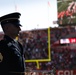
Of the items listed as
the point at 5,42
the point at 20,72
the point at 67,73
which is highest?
the point at 5,42

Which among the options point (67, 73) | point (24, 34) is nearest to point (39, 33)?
point (24, 34)

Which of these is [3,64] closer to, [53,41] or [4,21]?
[4,21]

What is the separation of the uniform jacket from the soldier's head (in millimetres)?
101

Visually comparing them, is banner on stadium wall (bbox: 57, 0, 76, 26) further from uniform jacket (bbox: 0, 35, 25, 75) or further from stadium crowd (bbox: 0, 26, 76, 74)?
uniform jacket (bbox: 0, 35, 25, 75)

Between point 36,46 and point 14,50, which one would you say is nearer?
point 14,50

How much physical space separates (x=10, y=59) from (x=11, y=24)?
33cm

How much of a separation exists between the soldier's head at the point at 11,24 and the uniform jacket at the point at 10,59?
101 mm

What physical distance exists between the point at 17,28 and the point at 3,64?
33 centimetres

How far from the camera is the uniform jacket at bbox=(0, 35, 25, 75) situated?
3006mm

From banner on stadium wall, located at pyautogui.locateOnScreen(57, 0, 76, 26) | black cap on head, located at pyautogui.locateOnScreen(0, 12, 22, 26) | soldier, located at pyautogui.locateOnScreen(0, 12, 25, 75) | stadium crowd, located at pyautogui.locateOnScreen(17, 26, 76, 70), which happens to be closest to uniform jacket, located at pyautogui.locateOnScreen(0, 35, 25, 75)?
soldier, located at pyautogui.locateOnScreen(0, 12, 25, 75)

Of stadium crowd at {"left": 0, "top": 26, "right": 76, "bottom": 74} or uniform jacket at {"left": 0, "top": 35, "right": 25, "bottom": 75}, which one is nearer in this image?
uniform jacket at {"left": 0, "top": 35, "right": 25, "bottom": 75}

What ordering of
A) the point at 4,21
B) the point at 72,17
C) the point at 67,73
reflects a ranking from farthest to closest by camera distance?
the point at 72,17 → the point at 67,73 → the point at 4,21

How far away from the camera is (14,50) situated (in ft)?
10.0

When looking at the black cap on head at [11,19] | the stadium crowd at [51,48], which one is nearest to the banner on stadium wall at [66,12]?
the stadium crowd at [51,48]
